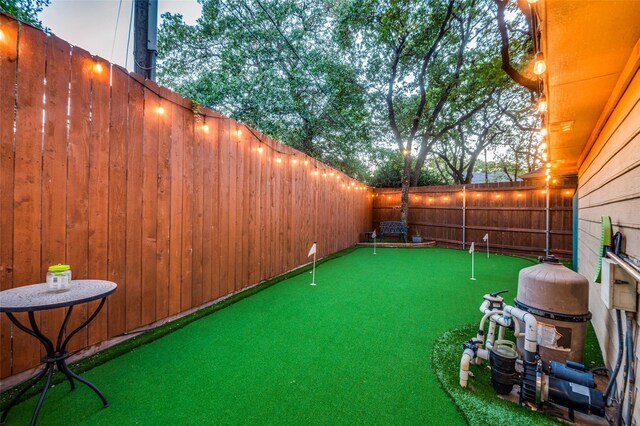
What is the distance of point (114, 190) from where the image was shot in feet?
7.66

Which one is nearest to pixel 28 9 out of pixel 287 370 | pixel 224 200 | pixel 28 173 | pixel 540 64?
pixel 224 200

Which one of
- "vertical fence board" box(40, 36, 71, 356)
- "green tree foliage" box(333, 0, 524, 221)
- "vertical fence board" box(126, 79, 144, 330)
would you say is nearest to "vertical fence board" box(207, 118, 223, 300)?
"vertical fence board" box(126, 79, 144, 330)

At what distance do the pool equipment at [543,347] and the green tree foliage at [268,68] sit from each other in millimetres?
7317

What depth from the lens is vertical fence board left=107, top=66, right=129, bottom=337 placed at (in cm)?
231

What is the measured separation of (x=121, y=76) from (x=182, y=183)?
1110 millimetres

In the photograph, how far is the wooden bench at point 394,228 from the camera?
406 inches

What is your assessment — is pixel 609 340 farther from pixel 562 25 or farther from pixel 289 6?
pixel 289 6

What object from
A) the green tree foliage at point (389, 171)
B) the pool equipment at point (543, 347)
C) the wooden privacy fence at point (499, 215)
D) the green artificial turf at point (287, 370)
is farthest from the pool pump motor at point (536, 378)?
the green tree foliage at point (389, 171)

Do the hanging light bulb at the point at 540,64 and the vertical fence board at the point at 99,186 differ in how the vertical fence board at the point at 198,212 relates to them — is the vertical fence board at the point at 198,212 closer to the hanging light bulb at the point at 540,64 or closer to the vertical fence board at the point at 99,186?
the vertical fence board at the point at 99,186

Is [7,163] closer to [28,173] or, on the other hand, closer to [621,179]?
[28,173]

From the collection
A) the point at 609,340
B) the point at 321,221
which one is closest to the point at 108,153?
the point at 609,340

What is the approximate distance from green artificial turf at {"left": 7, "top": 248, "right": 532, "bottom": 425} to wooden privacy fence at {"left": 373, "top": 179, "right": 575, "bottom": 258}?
5.73 metres

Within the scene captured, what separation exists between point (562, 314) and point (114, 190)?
3874 mm

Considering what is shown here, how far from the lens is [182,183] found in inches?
118
